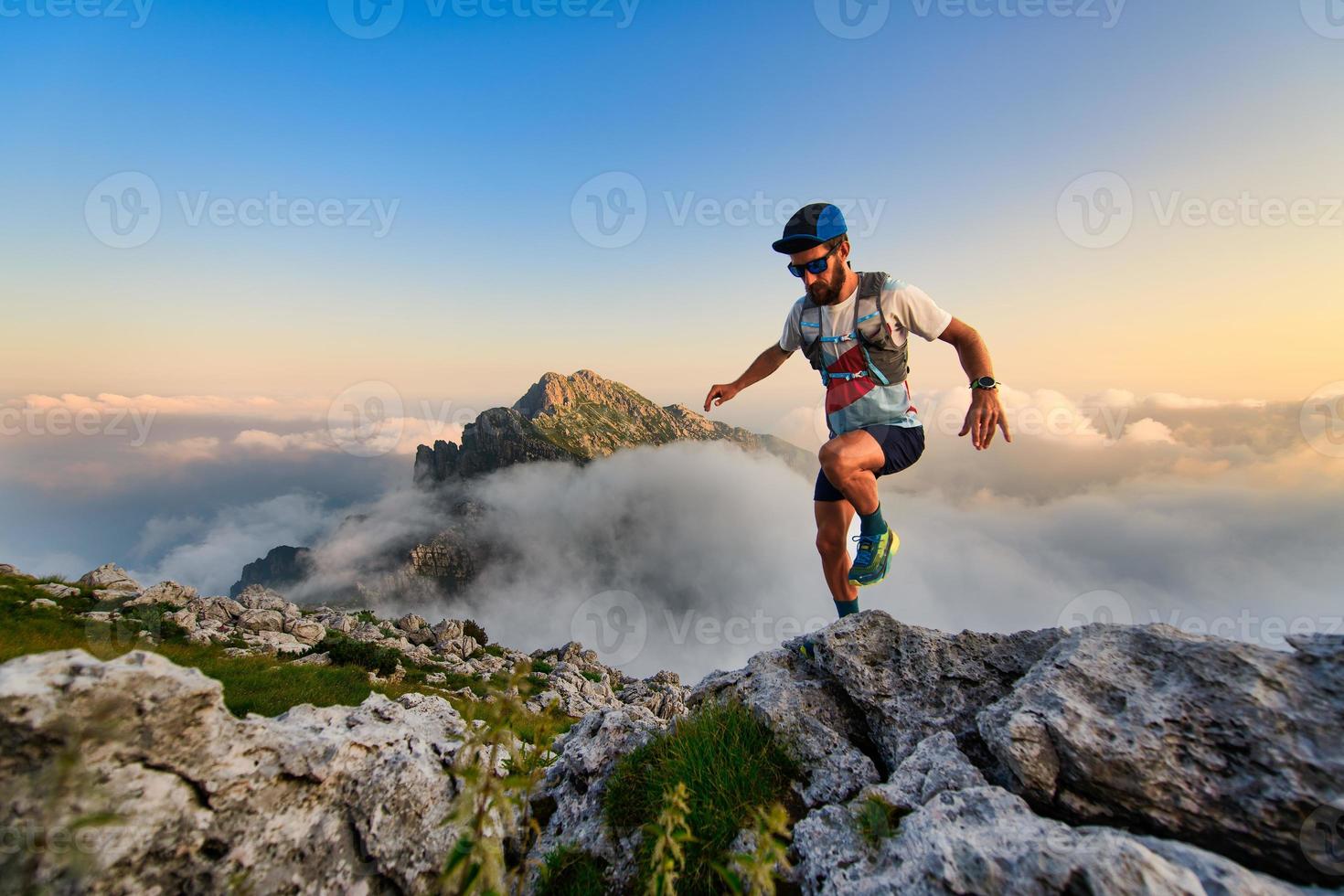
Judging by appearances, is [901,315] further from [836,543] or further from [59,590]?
[59,590]

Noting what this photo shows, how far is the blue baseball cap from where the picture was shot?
6.38 meters

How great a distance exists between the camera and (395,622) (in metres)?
32.0

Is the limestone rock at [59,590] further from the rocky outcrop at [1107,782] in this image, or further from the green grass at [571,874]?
the rocky outcrop at [1107,782]

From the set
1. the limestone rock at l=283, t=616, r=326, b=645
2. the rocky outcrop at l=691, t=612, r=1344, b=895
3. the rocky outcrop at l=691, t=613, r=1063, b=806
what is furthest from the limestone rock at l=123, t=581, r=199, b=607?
the rocky outcrop at l=691, t=612, r=1344, b=895

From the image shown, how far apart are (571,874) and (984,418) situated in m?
6.03

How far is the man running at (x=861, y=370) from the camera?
6.24 m

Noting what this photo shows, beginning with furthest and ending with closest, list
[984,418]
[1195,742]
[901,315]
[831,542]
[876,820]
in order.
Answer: [831,542] < [901,315] < [984,418] < [876,820] < [1195,742]

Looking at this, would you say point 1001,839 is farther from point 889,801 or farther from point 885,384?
point 885,384

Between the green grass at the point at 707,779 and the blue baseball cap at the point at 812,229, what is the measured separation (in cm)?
533

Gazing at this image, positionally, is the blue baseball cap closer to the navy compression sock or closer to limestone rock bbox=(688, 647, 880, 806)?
the navy compression sock

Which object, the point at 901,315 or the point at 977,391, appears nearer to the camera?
the point at 977,391

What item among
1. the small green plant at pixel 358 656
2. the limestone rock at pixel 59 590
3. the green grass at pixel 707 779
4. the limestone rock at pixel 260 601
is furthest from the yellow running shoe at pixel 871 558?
the limestone rock at pixel 260 601

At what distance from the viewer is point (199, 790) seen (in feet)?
12.0

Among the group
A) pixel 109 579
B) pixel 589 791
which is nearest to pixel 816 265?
pixel 589 791
